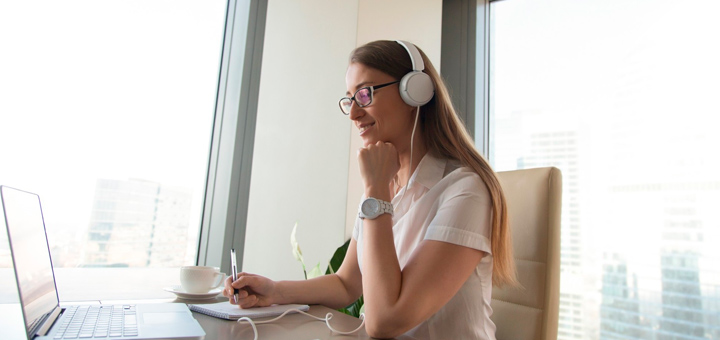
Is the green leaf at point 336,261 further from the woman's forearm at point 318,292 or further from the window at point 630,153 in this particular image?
the window at point 630,153

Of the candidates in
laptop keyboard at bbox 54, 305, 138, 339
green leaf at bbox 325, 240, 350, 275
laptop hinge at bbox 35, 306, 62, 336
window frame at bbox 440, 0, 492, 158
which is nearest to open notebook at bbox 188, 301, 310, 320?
laptop keyboard at bbox 54, 305, 138, 339

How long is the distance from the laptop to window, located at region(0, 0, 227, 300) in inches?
22.7

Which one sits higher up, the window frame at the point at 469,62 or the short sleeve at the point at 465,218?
the window frame at the point at 469,62

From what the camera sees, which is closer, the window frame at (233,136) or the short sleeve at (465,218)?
the short sleeve at (465,218)

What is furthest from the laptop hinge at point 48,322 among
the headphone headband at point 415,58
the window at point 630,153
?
the window at point 630,153

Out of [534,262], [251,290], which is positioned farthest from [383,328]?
[534,262]

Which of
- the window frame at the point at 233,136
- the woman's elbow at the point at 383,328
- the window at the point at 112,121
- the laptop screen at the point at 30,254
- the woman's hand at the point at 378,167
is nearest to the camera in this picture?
the laptop screen at the point at 30,254

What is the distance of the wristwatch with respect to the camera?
872 mm

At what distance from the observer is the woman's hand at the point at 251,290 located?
2.93 ft

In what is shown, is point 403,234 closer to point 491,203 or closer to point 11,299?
point 491,203

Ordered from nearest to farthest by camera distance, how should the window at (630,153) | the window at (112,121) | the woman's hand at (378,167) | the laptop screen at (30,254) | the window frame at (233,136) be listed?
the laptop screen at (30,254) → the woman's hand at (378,167) → the window at (112,121) → the window at (630,153) → the window frame at (233,136)

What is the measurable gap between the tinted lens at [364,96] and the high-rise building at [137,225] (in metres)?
1.02

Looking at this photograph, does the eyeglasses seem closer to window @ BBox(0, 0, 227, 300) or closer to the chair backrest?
the chair backrest

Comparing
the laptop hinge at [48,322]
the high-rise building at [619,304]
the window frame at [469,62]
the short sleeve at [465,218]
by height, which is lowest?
the high-rise building at [619,304]
